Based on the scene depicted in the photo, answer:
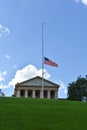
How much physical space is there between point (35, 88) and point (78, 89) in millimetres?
12857

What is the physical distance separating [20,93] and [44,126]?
101229 millimetres

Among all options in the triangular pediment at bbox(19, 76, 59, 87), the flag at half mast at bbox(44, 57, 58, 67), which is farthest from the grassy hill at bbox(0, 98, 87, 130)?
the triangular pediment at bbox(19, 76, 59, 87)

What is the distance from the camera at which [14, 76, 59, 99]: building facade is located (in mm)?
119562

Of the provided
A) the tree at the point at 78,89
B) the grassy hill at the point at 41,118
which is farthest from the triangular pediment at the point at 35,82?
the grassy hill at the point at 41,118

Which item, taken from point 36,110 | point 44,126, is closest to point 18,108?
point 36,110

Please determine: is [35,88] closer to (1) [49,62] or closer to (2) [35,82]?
(2) [35,82]

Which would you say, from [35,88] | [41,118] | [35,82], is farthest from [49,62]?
[35,82]

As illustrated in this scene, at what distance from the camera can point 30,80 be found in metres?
122

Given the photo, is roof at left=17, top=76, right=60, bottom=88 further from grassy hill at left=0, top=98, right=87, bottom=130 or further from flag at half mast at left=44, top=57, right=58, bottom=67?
grassy hill at left=0, top=98, right=87, bottom=130

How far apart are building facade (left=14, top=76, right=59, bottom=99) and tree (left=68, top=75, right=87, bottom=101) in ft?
20.1

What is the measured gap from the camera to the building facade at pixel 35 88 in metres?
120

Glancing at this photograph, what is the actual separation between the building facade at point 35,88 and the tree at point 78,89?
612 cm

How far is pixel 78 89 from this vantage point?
115125 mm

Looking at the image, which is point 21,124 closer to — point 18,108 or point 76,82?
point 18,108
